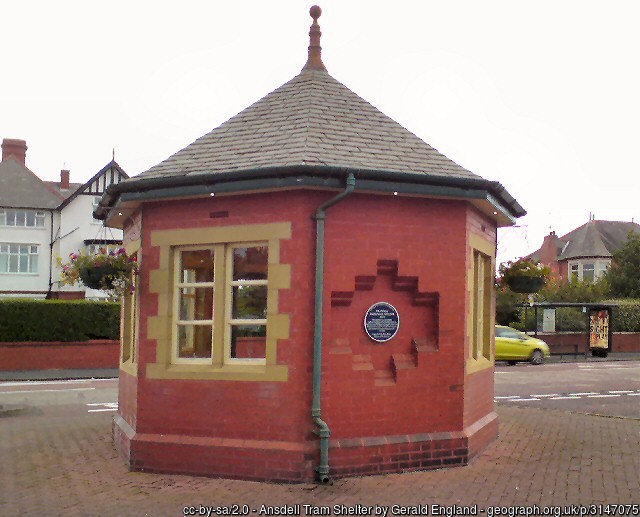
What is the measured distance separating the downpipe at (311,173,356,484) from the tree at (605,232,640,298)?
141ft

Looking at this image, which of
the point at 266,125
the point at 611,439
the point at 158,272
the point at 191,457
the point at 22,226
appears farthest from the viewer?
the point at 22,226

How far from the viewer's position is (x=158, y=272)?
927 centimetres

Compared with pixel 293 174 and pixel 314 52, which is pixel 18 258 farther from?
pixel 293 174

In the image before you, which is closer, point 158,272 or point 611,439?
point 158,272

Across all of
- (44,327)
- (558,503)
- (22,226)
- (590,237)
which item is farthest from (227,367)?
(590,237)

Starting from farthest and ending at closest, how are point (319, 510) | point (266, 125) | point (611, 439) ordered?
point (611, 439), point (266, 125), point (319, 510)

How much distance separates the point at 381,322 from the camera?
8.93 meters

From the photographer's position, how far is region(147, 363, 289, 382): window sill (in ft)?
27.8

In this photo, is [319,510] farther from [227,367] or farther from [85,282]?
[85,282]

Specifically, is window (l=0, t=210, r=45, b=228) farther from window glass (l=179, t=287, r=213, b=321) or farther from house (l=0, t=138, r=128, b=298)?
window glass (l=179, t=287, r=213, b=321)

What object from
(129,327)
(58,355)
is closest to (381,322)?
(129,327)

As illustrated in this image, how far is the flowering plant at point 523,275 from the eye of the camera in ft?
35.8

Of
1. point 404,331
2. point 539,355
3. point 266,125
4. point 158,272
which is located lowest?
point 539,355

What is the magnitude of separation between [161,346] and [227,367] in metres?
0.95
